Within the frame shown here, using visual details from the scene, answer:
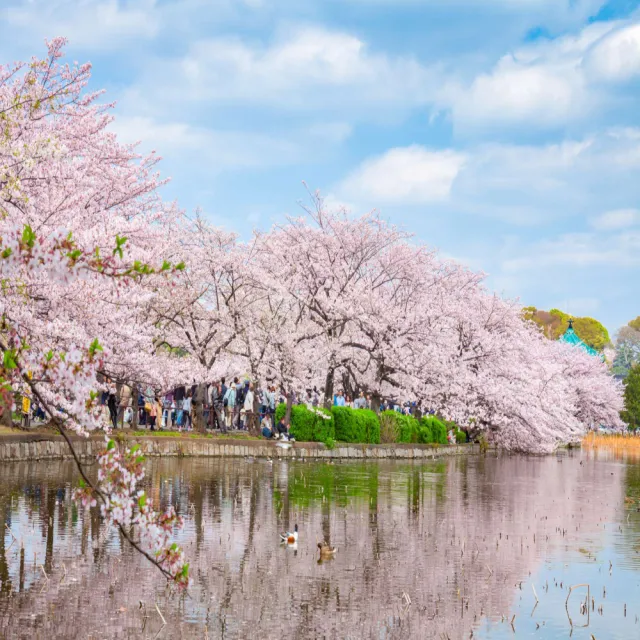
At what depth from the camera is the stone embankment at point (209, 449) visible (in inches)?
871

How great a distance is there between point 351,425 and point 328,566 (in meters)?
20.7

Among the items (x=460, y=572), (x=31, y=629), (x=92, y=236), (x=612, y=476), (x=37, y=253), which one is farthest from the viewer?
(x=612, y=476)

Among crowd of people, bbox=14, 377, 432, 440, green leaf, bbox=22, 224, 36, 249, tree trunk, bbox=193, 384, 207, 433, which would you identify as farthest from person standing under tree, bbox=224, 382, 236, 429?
green leaf, bbox=22, 224, 36, 249

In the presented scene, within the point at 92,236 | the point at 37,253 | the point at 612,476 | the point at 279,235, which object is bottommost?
the point at 612,476

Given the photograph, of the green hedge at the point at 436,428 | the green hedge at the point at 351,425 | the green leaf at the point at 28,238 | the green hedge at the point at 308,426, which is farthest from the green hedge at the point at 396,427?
the green leaf at the point at 28,238

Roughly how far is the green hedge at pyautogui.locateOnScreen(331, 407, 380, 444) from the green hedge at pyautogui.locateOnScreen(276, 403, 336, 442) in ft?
3.27

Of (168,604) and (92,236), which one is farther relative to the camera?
(92,236)

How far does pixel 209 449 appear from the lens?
26.9 m

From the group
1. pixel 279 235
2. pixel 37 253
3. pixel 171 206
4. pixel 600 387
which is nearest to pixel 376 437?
pixel 279 235

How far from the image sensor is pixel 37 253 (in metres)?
4.87

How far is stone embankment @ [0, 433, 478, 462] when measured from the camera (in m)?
22.1

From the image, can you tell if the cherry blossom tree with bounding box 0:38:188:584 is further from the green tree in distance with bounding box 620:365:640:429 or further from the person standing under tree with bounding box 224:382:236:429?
the green tree in distance with bounding box 620:365:640:429

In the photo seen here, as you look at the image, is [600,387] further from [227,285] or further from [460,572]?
[460,572]

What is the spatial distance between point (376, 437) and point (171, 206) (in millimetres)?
12404
